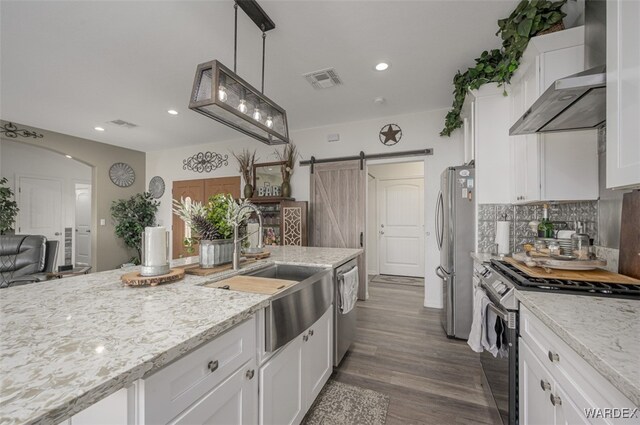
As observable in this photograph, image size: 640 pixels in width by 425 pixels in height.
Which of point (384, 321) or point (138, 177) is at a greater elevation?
point (138, 177)

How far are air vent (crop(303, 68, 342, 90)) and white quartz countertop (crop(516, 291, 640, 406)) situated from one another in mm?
2505

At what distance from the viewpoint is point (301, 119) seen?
403 centimetres

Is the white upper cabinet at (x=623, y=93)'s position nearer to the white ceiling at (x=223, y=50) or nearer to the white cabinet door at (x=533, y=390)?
the white cabinet door at (x=533, y=390)

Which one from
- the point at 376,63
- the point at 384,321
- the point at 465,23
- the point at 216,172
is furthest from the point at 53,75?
the point at 384,321

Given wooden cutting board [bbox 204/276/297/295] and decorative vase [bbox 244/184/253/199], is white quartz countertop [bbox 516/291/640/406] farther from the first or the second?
decorative vase [bbox 244/184/253/199]

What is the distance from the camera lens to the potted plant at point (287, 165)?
4422 millimetres

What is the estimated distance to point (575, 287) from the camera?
1221 millimetres

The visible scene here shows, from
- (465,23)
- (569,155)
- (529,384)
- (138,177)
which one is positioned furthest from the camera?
(138,177)

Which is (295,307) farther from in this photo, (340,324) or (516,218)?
(516,218)

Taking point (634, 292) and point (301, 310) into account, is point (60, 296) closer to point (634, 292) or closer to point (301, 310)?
point (301, 310)

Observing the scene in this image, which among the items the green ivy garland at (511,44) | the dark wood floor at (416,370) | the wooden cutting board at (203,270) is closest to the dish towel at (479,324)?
the dark wood floor at (416,370)

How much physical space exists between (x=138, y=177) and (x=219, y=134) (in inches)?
100.0

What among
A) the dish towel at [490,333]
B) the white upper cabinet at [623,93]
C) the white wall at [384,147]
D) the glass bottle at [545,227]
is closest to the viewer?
the white upper cabinet at [623,93]

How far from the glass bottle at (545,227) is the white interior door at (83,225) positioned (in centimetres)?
865
